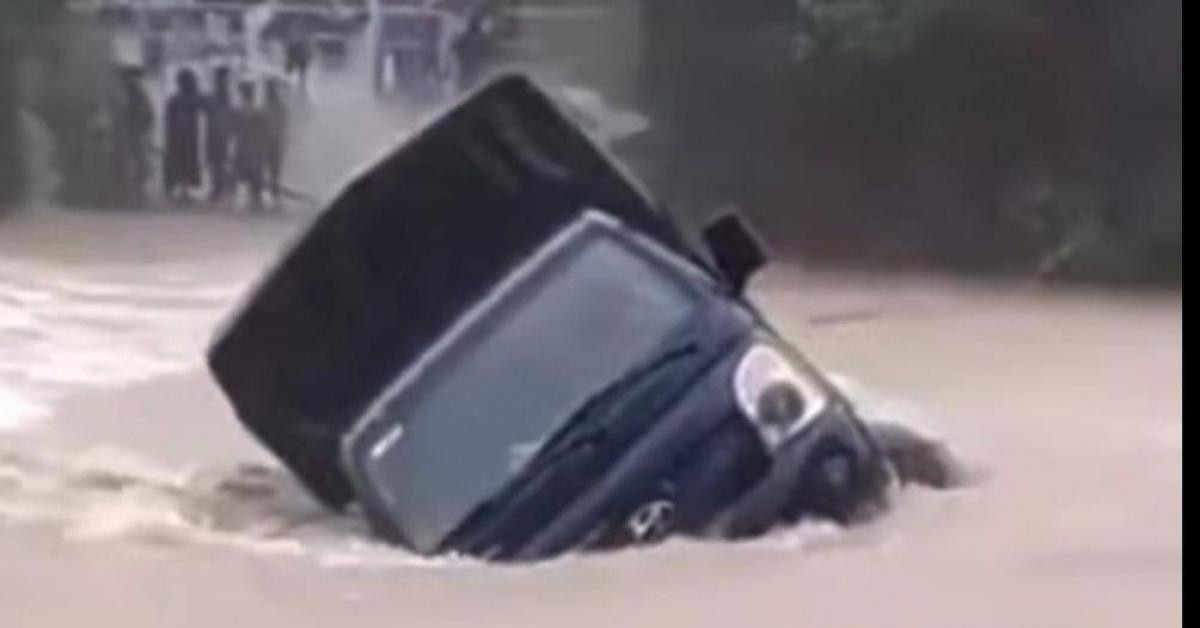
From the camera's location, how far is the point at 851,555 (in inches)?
143

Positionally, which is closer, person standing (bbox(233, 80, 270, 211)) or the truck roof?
the truck roof

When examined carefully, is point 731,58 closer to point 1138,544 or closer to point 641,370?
point 641,370

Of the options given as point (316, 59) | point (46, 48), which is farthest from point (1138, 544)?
point (46, 48)

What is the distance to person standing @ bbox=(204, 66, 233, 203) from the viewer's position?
12.8ft

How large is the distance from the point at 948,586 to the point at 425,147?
778 mm

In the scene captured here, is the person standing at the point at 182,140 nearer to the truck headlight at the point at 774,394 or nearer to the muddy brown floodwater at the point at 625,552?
the muddy brown floodwater at the point at 625,552

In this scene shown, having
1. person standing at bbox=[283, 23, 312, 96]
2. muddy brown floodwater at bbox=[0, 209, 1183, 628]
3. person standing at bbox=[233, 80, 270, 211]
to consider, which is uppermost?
person standing at bbox=[283, 23, 312, 96]

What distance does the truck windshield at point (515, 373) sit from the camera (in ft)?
12.1

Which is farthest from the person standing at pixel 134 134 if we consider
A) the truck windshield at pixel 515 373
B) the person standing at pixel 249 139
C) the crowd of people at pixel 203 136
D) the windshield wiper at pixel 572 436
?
the windshield wiper at pixel 572 436

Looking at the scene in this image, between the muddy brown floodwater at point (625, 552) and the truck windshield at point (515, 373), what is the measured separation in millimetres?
85

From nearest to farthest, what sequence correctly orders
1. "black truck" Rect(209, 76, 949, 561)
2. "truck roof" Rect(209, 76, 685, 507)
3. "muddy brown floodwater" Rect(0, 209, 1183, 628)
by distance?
1. "muddy brown floodwater" Rect(0, 209, 1183, 628)
2. "black truck" Rect(209, 76, 949, 561)
3. "truck roof" Rect(209, 76, 685, 507)

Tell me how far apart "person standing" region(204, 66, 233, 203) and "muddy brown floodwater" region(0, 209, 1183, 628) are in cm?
4

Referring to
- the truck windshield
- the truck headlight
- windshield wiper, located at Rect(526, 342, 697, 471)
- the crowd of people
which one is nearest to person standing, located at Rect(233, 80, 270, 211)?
the crowd of people

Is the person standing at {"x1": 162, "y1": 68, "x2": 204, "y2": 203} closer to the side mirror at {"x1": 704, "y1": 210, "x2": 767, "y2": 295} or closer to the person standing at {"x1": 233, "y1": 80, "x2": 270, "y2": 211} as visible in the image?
the person standing at {"x1": 233, "y1": 80, "x2": 270, "y2": 211}
